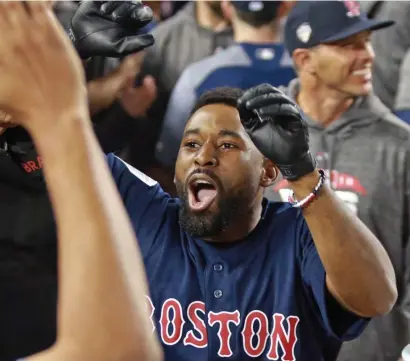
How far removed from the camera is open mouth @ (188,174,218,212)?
4.87 feet

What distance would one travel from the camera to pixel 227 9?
265 centimetres

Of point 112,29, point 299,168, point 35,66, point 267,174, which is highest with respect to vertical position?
point 35,66

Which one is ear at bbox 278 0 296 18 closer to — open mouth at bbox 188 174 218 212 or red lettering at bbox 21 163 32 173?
open mouth at bbox 188 174 218 212

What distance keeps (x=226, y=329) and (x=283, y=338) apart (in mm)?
101

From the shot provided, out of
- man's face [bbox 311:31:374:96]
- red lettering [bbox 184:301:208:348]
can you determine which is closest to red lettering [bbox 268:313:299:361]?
red lettering [bbox 184:301:208:348]

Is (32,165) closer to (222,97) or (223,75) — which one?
(222,97)

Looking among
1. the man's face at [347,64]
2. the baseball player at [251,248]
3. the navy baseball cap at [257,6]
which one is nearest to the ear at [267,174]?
the baseball player at [251,248]

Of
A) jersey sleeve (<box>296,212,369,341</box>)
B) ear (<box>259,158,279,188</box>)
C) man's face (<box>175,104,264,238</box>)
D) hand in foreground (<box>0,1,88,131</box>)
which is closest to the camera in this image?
hand in foreground (<box>0,1,88,131</box>)

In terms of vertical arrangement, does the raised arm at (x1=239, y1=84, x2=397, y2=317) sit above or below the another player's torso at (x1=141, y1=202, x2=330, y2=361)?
above

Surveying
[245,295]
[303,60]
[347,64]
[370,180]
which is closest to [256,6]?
[303,60]

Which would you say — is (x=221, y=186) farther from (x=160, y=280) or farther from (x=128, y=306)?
(x=128, y=306)

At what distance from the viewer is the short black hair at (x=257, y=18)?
2506 millimetres

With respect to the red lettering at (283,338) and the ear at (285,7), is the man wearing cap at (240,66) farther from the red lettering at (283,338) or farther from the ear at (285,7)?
the red lettering at (283,338)

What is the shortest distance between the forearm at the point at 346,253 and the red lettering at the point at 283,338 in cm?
14
